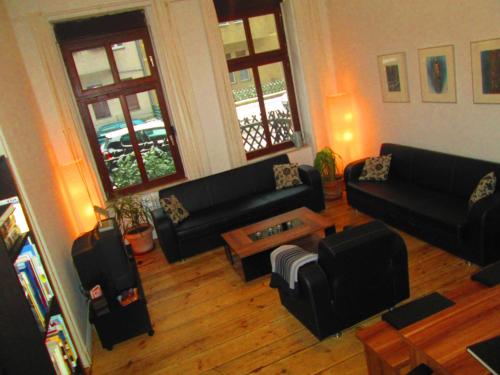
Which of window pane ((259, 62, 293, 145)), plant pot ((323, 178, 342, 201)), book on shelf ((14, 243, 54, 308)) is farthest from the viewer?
window pane ((259, 62, 293, 145))

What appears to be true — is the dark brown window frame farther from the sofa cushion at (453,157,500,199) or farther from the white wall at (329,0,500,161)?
the sofa cushion at (453,157,500,199)

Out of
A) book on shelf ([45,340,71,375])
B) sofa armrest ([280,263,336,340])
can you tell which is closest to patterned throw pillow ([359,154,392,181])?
sofa armrest ([280,263,336,340])

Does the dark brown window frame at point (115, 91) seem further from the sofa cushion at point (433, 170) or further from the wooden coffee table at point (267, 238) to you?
the sofa cushion at point (433, 170)

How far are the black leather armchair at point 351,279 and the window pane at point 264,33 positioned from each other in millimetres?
4281

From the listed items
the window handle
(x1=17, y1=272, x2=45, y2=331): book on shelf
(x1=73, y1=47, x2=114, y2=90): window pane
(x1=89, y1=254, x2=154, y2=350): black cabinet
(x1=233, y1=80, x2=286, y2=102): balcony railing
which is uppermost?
(x1=73, y1=47, x2=114, y2=90): window pane

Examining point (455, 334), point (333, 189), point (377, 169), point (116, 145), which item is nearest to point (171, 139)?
point (116, 145)

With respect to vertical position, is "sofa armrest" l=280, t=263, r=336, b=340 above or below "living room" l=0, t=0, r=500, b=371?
below

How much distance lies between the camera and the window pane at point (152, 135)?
19.7 ft

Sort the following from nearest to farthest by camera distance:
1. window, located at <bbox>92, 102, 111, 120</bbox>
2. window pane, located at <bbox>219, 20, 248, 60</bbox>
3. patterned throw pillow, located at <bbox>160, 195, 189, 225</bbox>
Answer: patterned throw pillow, located at <bbox>160, 195, 189, 225</bbox> < window, located at <bbox>92, 102, 111, 120</bbox> < window pane, located at <bbox>219, 20, 248, 60</bbox>

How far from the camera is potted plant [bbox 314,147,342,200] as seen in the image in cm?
628

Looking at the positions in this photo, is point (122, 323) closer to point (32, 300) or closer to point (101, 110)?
point (32, 300)

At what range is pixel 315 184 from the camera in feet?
18.9

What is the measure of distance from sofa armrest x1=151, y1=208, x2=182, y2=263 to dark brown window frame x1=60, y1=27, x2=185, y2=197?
3.91 feet

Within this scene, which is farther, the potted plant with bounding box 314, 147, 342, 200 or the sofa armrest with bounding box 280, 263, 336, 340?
the potted plant with bounding box 314, 147, 342, 200
